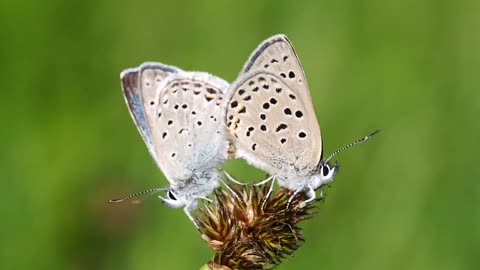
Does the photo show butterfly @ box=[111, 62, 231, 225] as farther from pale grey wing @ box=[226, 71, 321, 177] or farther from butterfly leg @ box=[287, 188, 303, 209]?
butterfly leg @ box=[287, 188, 303, 209]

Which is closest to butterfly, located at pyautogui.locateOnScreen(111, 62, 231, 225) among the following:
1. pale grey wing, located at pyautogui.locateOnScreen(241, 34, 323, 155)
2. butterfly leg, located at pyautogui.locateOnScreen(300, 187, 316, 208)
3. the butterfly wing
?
the butterfly wing

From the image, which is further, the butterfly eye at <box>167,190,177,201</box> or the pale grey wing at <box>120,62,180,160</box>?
the pale grey wing at <box>120,62,180,160</box>

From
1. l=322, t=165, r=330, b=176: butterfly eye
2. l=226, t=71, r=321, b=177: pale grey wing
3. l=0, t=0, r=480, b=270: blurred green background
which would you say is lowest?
Answer: l=0, t=0, r=480, b=270: blurred green background

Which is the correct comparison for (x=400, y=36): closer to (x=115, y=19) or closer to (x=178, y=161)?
(x=115, y=19)

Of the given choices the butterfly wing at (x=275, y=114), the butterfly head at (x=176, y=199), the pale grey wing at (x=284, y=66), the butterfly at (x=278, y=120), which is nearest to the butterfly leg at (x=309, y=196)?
the butterfly at (x=278, y=120)

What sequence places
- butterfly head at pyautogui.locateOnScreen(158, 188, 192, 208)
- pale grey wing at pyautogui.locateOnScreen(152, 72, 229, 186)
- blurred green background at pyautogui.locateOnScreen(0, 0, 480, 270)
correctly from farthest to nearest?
1. blurred green background at pyautogui.locateOnScreen(0, 0, 480, 270)
2. pale grey wing at pyautogui.locateOnScreen(152, 72, 229, 186)
3. butterfly head at pyautogui.locateOnScreen(158, 188, 192, 208)

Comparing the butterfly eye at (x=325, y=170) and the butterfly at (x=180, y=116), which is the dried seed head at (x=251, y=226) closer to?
the butterfly eye at (x=325, y=170)

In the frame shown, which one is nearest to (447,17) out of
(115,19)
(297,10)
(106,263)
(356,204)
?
(297,10)

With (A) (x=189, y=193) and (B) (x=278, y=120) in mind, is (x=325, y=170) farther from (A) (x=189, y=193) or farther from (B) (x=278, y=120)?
Answer: (A) (x=189, y=193)
